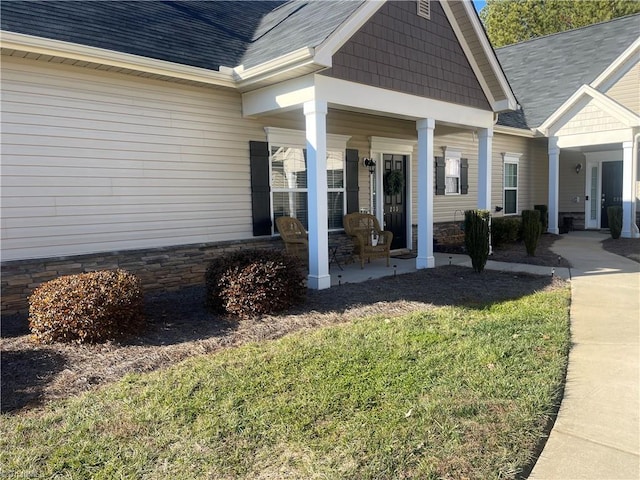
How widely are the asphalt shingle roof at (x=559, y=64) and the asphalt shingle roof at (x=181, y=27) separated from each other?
26.1 feet

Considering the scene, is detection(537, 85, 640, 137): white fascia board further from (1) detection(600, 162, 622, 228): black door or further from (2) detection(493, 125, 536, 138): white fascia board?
(1) detection(600, 162, 622, 228): black door

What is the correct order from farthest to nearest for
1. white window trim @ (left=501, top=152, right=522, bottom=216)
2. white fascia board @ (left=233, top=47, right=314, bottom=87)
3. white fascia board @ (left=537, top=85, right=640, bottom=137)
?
white window trim @ (left=501, top=152, right=522, bottom=216), white fascia board @ (left=537, top=85, right=640, bottom=137), white fascia board @ (left=233, top=47, right=314, bottom=87)

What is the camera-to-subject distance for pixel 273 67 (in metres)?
6.42

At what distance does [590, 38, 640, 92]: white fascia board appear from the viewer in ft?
41.9

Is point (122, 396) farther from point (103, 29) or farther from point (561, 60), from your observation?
point (561, 60)

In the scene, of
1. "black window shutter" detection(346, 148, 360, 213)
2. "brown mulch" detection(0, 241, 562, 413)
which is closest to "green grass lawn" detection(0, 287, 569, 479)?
"brown mulch" detection(0, 241, 562, 413)

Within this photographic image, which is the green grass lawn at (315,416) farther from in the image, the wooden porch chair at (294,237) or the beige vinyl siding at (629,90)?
the beige vinyl siding at (629,90)

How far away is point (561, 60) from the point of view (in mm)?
16375

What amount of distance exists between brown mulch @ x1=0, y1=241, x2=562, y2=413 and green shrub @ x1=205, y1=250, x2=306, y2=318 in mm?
152

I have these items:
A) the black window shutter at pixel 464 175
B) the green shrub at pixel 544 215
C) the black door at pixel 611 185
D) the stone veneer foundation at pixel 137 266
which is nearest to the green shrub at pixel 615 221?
the green shrub at pixel 544 215

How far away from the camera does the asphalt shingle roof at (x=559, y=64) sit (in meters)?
14.6

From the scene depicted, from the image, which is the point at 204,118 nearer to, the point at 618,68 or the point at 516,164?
the point at 516,164

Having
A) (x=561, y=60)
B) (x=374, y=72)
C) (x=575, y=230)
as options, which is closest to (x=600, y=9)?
(x=561, y=60)

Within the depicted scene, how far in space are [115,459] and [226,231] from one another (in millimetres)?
5285
